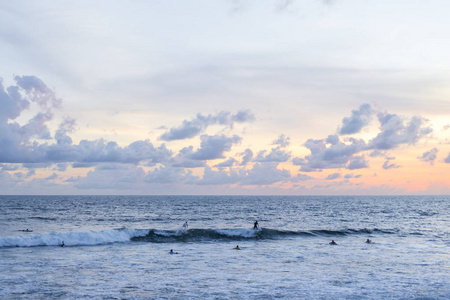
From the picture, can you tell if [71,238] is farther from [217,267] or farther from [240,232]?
[240,232]

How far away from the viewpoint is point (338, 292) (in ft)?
84.4

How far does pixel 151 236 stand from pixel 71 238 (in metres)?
12.0

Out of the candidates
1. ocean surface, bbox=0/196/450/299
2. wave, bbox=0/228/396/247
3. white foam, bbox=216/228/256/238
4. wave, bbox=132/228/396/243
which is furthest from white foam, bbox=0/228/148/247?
white foam, bbox=216/228/256/238

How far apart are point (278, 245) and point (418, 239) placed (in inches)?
927

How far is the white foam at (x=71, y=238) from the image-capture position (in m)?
45.7

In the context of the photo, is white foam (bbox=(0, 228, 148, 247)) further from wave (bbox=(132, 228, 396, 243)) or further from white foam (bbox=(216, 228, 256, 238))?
white foam (bbox=(216, 228, 256, 238))

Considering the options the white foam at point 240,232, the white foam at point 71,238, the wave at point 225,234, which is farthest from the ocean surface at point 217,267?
the white foam at point 240,232

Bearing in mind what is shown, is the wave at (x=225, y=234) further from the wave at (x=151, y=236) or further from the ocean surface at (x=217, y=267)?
the ocean surface at (x=217, y=267)

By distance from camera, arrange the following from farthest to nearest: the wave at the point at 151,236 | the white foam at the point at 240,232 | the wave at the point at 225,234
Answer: the white foam at the point at 240,232 < the wave at the point at 225,234 < the wave at the point at 151,236

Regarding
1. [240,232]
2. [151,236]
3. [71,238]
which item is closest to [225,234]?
[240,232]

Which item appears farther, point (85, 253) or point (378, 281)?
point (85, 253)

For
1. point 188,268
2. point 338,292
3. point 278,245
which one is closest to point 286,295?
point 338,292

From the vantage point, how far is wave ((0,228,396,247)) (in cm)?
4726

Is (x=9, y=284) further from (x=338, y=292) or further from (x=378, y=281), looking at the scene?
(x=378, y=281)
